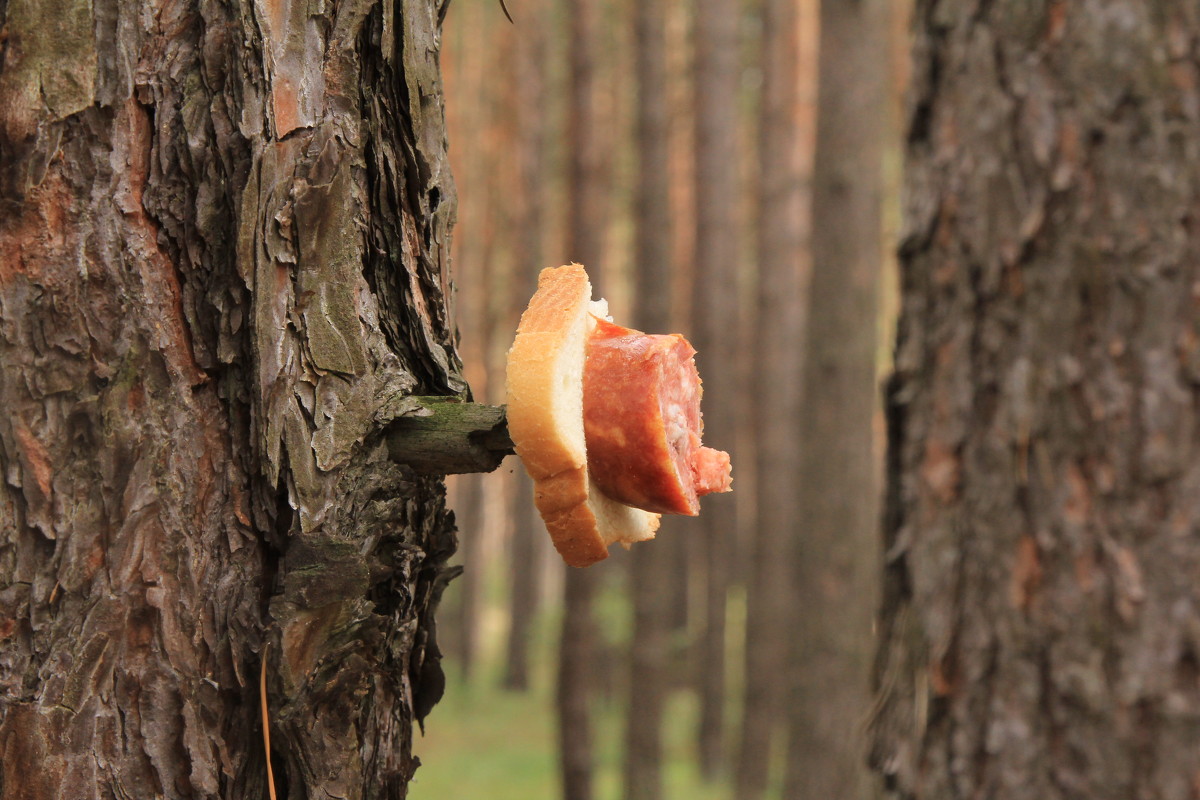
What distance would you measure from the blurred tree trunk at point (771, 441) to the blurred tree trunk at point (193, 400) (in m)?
7.66

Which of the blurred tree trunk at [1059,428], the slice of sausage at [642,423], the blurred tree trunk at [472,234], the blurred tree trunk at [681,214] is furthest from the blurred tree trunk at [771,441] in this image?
the slice of sausage at [642,423]

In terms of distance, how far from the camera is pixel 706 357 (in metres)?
10.7

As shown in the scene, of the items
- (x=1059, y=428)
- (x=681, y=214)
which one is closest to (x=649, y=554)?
(x=1059, y=428)

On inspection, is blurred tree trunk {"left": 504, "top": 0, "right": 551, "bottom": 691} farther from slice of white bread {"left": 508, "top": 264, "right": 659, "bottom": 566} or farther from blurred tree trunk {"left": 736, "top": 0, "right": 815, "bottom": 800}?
slice of white bread {"left": 508, "top": 264, "right": 659, "bottom": 566}

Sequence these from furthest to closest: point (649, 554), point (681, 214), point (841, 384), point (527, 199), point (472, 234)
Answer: point (681, 214) < point (472, 234) < point (527, 199) < point (649, 554) < point (841, 384)

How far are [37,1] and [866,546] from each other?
19.5ft

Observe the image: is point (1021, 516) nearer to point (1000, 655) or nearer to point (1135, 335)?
point (1000, 655)

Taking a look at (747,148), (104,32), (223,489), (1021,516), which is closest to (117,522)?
(223,489)

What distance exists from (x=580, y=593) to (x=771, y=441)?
3.94 meters

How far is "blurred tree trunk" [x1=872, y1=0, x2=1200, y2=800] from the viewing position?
2.33 metres

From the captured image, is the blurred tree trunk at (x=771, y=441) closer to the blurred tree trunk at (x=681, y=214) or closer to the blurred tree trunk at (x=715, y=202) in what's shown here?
the blurred tree trunk at (x=715, y=202)

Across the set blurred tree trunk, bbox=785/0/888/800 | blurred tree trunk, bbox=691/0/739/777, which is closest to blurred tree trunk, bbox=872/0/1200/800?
blurred tree trunk, bbox=785/0/888/800

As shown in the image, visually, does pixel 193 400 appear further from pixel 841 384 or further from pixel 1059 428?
pixel 841 384

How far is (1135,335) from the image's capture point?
2365mm
